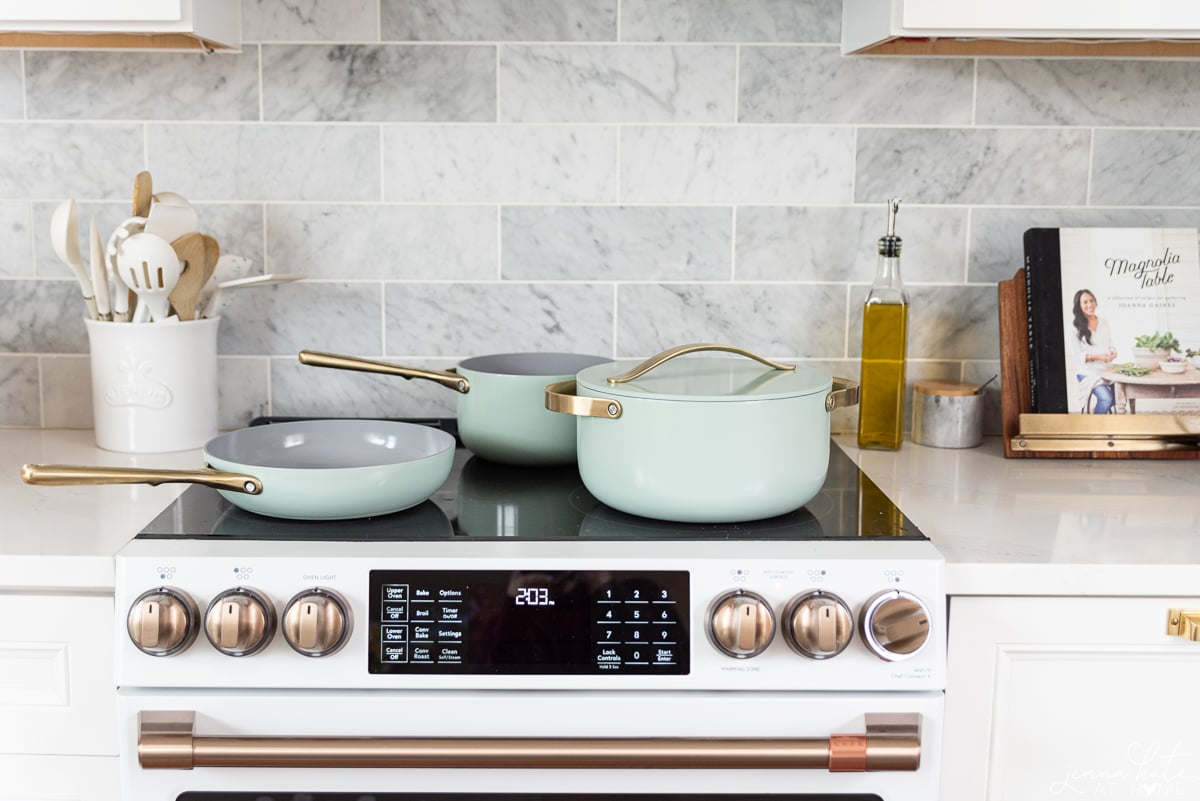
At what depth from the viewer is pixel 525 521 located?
1322 millimetres

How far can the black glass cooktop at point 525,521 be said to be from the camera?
49.6 inches

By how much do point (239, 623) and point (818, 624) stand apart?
1.90 feet

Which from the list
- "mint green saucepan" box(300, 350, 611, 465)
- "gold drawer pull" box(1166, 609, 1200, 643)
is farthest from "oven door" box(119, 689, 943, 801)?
"mint green saucepan" box(300, 350, 611, 465)

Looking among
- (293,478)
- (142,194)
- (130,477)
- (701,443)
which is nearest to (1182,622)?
(701,443)

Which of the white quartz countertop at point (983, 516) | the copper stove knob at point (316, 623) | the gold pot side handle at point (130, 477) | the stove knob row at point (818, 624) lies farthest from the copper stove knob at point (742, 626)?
the gold pot side handle at point (130, 477)

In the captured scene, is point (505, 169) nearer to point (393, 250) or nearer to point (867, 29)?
point (393, 250)

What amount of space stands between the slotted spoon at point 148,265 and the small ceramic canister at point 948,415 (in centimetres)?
110

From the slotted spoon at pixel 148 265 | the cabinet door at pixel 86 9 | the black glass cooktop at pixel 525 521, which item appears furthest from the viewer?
the slotted spoon at pixel 148 265

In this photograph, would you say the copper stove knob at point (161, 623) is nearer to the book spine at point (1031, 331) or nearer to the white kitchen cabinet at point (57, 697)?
the white kitchen cabinet at point (57, 697)

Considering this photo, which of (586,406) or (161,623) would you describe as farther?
(586,406)

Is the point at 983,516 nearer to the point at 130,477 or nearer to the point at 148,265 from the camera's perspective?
the point at 130,477

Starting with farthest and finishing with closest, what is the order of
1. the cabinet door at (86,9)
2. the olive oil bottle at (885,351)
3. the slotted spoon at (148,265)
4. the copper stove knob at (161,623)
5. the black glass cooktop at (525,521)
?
1. the olive oil bottle at (885,351)
2. the slotted spoon at (148,265)
3. the cabinet door at (86,9)
4. the black glass cooktop at (525,521)
5. the copper stove knob at (161,623)

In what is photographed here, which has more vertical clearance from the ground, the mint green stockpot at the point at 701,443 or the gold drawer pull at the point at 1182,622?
the mint green stockpot at the point at 701,443

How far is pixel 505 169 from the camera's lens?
179 centimetres
